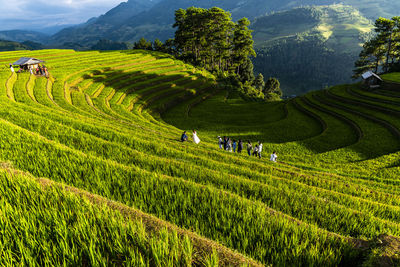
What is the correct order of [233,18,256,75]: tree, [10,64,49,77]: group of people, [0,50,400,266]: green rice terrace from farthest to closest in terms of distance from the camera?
1. [233,18,256,75]: tree
2. [10,64,49,77]: group of people
3. [0,50,400,266]: green rice terrace

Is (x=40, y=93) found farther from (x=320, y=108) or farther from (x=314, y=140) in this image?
(x=320, y=108)

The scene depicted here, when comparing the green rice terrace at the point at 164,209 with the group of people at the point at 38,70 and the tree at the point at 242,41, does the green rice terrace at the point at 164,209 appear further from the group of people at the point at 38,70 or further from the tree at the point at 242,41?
the tree at the point at 242,41

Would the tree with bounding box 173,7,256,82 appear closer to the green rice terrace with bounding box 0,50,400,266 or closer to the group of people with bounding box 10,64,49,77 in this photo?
the group of people with bounding box 10,64,49,77

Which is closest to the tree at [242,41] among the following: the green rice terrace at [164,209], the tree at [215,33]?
the tree at [215,33]

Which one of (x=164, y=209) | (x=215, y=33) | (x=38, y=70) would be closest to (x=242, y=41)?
(x=215, y=33)

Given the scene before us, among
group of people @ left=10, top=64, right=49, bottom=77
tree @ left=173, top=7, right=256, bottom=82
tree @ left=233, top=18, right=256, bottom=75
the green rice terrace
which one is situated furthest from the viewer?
tree @ left=173, top=7, right=256, bottom=82

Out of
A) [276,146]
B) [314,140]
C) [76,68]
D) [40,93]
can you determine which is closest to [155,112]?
[40,93]

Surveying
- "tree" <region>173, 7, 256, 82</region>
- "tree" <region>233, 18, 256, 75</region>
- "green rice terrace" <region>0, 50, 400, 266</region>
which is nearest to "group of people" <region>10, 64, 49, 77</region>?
"green rice terrace" <region>0, 50, 400, 266</region>

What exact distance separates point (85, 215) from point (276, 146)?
23.1m

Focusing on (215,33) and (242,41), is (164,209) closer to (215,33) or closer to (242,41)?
(242,41)

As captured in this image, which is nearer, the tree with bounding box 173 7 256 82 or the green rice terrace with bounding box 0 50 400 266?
the green rice terrace with bounding box 0 50 400 266

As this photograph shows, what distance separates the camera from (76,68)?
40.2 meters

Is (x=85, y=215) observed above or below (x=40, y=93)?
below

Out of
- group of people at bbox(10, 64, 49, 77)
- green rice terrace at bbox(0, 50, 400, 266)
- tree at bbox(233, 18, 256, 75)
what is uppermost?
tree at bbox(233, 18, 256, 75)
